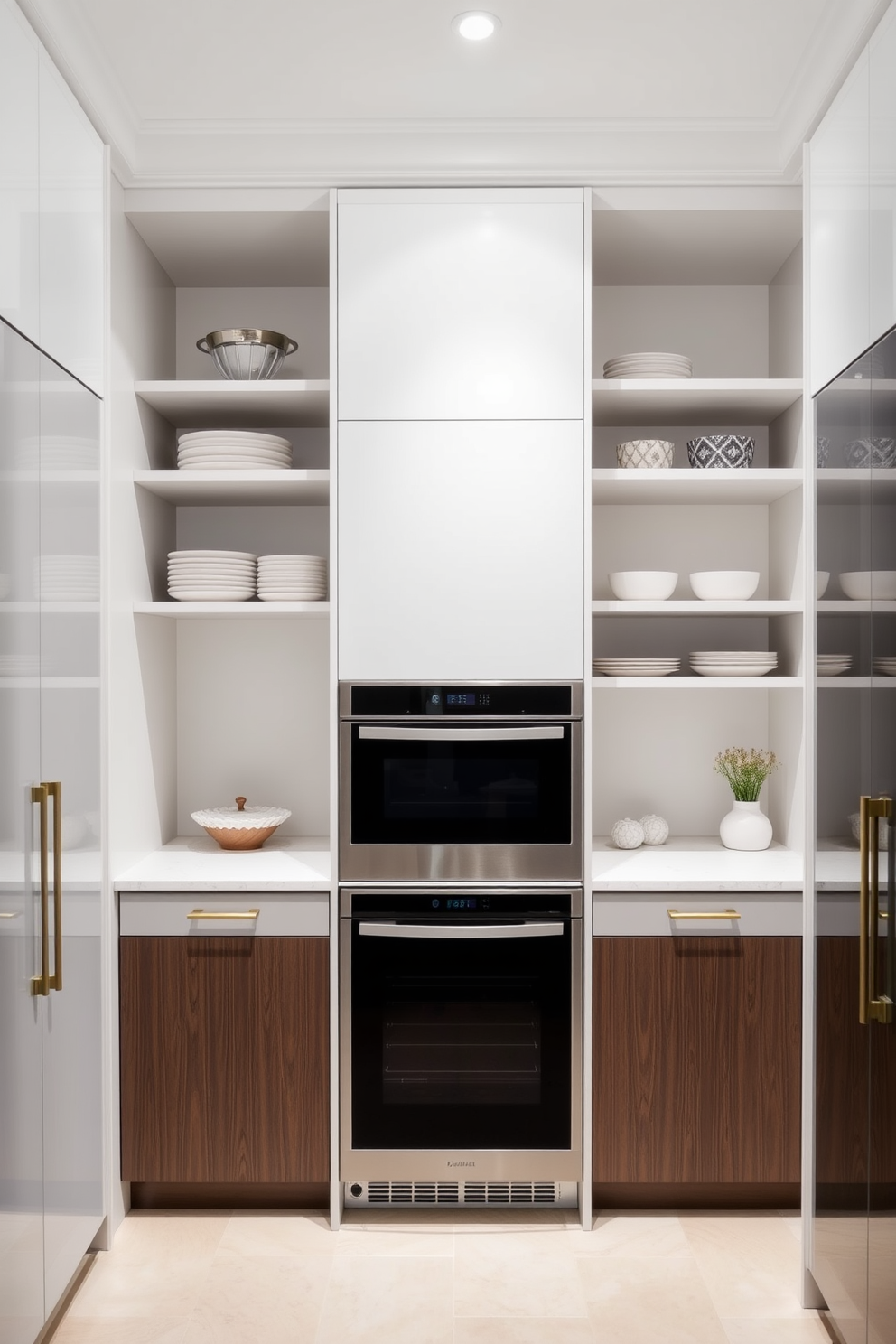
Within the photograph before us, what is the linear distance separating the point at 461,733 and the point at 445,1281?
4.12 ft

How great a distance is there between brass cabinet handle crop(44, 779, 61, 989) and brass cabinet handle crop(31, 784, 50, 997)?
19mm

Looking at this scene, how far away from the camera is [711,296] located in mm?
3100

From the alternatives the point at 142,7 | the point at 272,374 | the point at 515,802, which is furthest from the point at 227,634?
the point at 142,7

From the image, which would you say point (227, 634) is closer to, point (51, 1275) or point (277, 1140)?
point (277, 1140)

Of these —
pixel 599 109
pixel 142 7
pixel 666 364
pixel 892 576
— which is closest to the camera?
pixel 892 576

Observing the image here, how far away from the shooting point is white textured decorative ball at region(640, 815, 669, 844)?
287cm

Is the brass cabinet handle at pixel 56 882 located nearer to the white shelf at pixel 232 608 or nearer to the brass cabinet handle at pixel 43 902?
the brass cabinet handle at pixel 43 902

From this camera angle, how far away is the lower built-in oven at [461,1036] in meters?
2.53

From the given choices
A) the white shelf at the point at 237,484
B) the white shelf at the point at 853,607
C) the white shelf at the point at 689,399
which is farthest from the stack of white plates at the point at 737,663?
the white shelf at the point at 237,484

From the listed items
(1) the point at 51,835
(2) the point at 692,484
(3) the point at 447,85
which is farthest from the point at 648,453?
(1) the point at 51,835

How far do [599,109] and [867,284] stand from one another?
3.08 ft

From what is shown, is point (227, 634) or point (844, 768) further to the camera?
point (227, 634)

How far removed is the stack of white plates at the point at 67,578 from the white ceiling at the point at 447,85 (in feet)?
3.40

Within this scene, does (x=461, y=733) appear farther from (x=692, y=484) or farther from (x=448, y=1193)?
(x=448, y=1193)
